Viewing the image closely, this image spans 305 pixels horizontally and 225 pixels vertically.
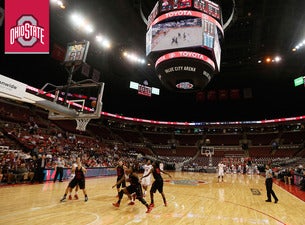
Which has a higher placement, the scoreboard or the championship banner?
the scoreboard

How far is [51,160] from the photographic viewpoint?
58.3ft

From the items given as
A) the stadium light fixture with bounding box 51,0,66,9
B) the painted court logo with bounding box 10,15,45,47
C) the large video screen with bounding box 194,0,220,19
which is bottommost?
the painted court logo with bounding box 10,15,45,47

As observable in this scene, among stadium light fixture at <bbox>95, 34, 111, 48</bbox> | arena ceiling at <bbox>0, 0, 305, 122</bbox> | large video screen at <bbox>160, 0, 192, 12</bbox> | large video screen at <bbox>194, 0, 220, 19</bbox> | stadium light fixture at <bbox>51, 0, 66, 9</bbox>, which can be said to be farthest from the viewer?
stadium light fixture at <bbox>95, 34, 111, 48</bbox>

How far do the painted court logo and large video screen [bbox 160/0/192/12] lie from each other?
6801 millimetres

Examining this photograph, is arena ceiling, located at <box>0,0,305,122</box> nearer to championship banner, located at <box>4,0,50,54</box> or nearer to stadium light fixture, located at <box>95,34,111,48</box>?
stadium light fixture, located at <box>95,34,111,48</box>

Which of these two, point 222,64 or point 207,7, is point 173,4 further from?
point 222,64

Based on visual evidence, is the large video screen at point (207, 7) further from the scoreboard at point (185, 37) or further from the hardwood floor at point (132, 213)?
the hardwood floor at point (132, 213)

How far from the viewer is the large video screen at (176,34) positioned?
35.6 ft

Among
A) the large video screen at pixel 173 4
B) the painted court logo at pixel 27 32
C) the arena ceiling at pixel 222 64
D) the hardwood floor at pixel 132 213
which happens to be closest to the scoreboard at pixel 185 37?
the large video screen at pixel 173 4

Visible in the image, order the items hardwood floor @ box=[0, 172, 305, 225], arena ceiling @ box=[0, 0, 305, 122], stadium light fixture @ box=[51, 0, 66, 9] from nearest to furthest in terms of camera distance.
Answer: hardwood floor @ box=[0, 172, 305, 225], stadium light fixture @ box=[51, 0, 66, 9], arena ceiling @ box=[0, 0, 305, 122]

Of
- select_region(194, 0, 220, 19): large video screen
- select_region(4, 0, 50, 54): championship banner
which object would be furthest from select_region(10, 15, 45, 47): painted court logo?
select_region(194, 0, 220, 19): large video screen

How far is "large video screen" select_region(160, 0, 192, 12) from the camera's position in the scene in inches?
426

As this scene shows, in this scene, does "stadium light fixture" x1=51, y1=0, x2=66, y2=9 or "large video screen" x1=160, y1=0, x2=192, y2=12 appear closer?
"large video screen" x1=160, y1=0, x2=192, y2=12

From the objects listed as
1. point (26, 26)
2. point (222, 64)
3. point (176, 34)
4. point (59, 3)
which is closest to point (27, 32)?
point (26, 26)
